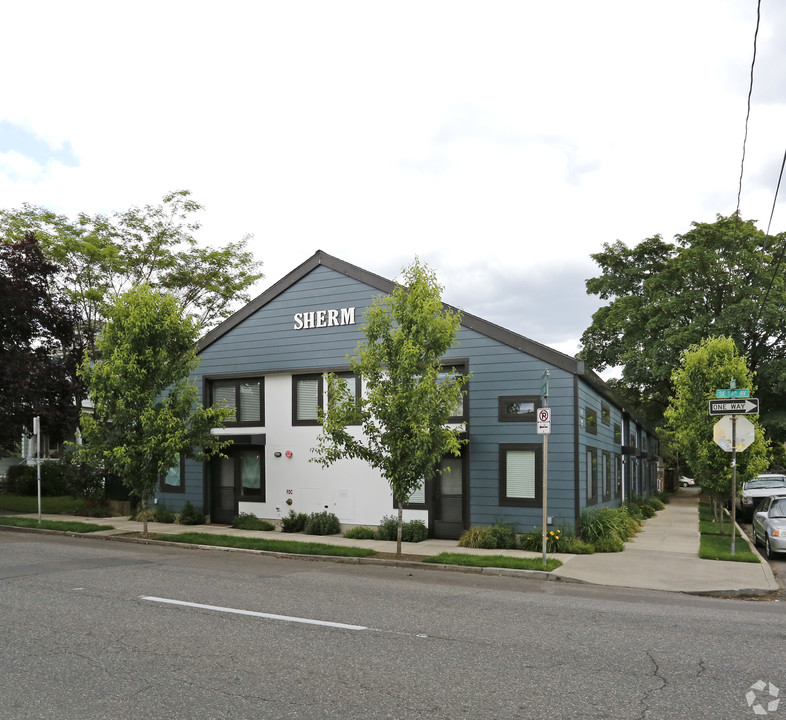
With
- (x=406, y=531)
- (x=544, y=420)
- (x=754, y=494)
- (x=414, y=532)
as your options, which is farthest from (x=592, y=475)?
(x=754, y=494)

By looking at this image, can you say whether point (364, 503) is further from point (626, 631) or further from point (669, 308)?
point (669, 308)

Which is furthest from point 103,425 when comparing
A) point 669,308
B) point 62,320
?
point 669,308

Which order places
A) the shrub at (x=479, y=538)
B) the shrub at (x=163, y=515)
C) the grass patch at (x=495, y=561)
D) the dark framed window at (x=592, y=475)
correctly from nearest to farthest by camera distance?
1. the grass patch at (x=495, y=561)
2. the shrub at (x=479, y=538)
3. the dark framed window at (x=592, y=475)
4. the shrub at (x=163, y=515)

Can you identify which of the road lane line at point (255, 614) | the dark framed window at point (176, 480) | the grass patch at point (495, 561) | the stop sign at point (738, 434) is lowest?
the grass patch at point (495, 561)

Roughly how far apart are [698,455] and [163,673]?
15460mm

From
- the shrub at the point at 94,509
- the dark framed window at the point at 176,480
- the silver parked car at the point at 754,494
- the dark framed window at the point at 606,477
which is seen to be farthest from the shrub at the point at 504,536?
the shrub at the point at 94,509

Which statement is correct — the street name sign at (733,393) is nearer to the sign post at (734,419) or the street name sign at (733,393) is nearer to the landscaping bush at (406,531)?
the sign post at (734,419)

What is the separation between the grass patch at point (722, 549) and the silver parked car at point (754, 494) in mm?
7303

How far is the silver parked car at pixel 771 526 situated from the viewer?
1512cm

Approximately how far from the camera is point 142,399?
17.1m

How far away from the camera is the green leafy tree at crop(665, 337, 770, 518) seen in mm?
17953

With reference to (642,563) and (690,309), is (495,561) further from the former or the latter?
(690,309)

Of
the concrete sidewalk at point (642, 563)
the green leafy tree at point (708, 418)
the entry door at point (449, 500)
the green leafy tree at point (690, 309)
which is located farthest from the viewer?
the green leafy tree at point (690, 309)

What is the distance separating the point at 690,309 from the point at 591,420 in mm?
18501
